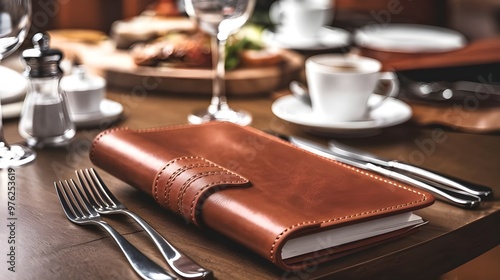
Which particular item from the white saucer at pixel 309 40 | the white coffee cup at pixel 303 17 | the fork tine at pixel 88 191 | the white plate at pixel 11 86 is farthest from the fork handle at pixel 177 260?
the white coffee cup at pixel 303 17

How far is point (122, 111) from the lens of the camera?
4.11ft

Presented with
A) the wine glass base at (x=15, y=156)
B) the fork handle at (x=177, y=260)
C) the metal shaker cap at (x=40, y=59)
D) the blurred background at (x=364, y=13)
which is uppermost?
the metal shaker cap at (x=40, y=59)

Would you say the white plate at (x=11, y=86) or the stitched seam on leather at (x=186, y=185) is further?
the white plate at (x=11, y=86)

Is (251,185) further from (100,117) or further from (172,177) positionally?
(100,117)

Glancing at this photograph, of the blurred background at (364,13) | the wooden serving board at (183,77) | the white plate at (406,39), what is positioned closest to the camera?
the wooden serving board at (183,77)

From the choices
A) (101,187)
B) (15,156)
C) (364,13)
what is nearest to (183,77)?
(15,156)

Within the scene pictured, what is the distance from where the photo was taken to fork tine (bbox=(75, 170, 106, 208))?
83 cm

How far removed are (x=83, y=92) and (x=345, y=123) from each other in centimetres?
45

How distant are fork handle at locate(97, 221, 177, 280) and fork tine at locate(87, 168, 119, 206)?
9 centimetres

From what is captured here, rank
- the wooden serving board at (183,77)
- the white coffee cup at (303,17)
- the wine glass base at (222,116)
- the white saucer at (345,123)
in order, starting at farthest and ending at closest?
1. the white coffee cup at (303,17)
2. the wooden serving board at (183,77)
3. the wine glass base at (222,116)
4. the white saucer at (345,123)

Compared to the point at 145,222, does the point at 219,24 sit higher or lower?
higher

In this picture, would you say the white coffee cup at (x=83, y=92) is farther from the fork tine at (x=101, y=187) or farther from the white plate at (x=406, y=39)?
the white plate at (x=406, y=39)

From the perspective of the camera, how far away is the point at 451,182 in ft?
2.91

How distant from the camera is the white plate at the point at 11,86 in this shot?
1261mm
